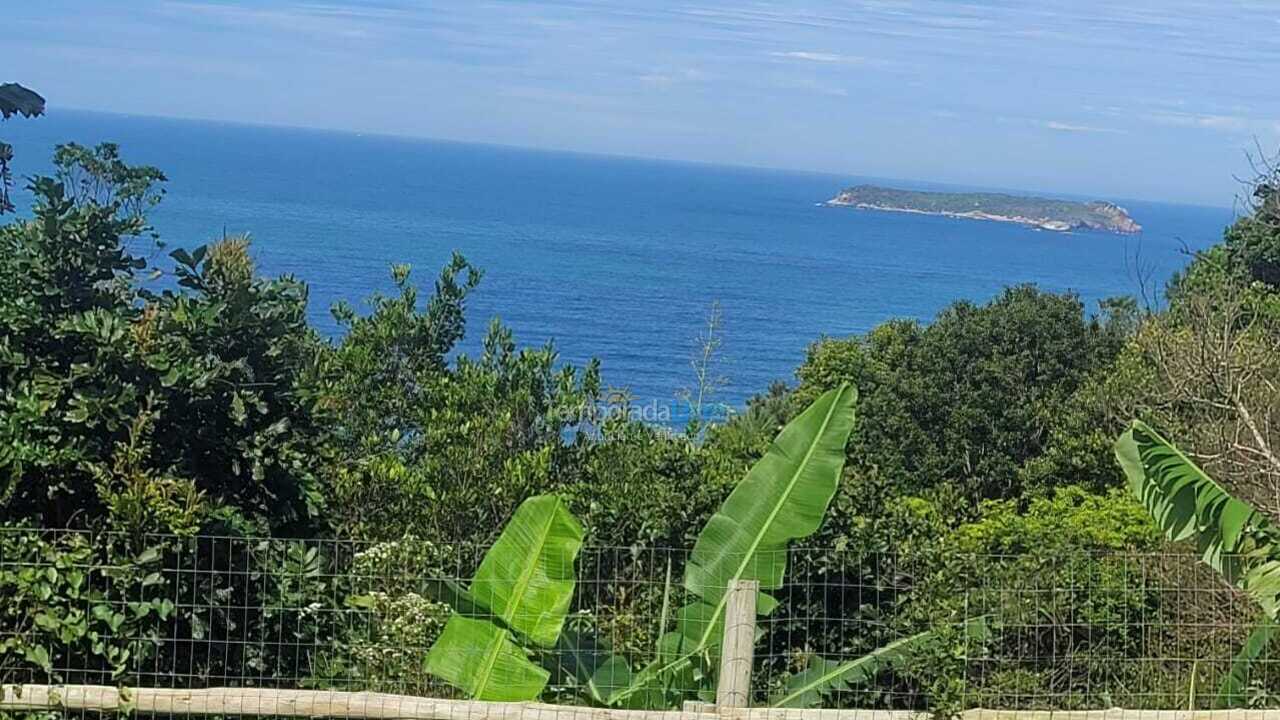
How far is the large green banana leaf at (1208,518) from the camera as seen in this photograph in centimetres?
553

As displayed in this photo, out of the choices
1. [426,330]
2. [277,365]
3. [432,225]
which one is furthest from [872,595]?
[432,225]

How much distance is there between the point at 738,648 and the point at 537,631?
911 mm

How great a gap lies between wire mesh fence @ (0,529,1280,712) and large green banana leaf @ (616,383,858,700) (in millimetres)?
31

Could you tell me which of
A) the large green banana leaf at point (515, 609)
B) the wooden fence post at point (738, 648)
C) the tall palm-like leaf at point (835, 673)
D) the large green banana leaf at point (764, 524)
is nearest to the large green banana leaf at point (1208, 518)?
the tall palm-like leaf at point (835, 673)

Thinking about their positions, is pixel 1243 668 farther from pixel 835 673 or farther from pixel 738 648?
pixel 738 648

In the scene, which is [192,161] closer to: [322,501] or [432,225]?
[432,225]

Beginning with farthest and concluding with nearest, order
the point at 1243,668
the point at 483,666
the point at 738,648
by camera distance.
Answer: the point at 1243,668 < the point at 483,666 < the point at 738,648

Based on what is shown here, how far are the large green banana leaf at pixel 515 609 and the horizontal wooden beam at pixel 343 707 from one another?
52 centimetres

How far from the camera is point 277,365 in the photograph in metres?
6.24

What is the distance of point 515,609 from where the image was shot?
550 cm

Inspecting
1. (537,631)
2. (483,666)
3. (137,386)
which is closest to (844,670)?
(537,631)

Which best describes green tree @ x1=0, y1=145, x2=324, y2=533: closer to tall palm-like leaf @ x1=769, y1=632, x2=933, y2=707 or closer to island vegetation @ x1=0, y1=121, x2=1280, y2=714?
island vegetation @ x1=0, y1=121, x2=1280, y2=714

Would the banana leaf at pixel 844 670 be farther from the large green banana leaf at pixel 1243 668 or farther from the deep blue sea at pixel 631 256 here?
the deep blue sea at pixel 631 256

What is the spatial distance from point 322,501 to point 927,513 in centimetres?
407
